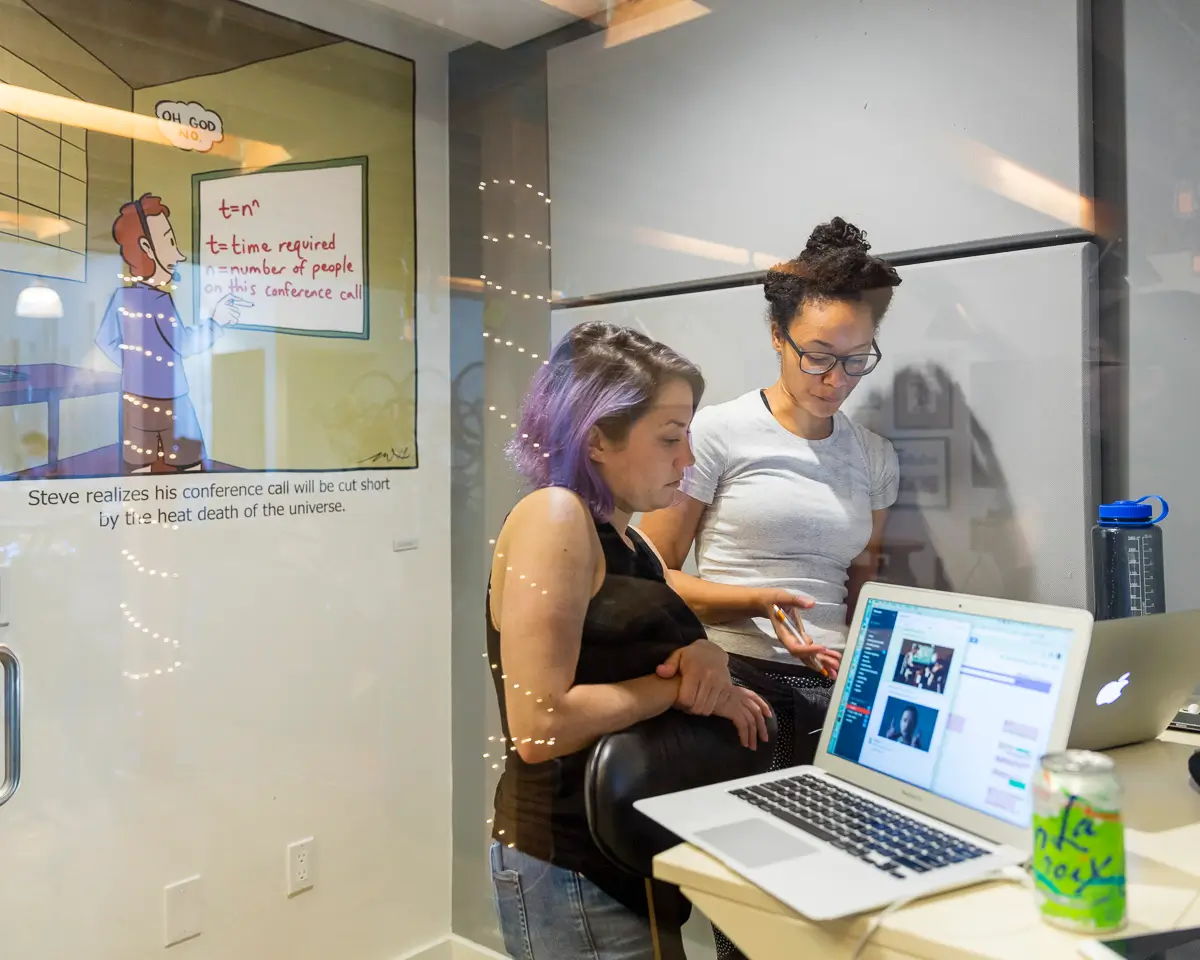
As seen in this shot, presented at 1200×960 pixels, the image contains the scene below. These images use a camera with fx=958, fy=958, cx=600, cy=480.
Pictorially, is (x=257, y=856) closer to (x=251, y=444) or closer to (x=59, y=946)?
(x=59, y=946)

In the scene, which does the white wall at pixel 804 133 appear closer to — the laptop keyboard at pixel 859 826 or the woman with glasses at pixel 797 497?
the woman with glasses at pixel 797 497

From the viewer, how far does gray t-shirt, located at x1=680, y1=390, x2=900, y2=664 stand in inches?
66.5

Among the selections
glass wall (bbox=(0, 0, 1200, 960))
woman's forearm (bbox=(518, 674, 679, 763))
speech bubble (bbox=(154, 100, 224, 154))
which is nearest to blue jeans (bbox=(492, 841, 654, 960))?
glass wall (bbox=(0, 0, 1200, 960))

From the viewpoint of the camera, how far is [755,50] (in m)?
1.82

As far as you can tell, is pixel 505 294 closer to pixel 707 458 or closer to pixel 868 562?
pixel 707 458

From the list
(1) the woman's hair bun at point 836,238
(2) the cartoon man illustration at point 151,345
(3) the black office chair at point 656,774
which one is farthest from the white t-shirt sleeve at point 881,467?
(2) the cartoon man illustration at point 151,345

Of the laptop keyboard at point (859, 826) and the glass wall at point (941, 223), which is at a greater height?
the glass wall at point (941, 223)

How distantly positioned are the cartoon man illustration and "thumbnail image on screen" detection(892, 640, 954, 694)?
1412 millimetres

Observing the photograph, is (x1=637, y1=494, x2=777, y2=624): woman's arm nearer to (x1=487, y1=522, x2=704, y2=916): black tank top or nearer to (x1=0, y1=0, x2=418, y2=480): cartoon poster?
(x1=487, y1=522, x2=704, y2=916): black tank top

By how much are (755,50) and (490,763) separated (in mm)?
1617

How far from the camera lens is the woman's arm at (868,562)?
1659 mm

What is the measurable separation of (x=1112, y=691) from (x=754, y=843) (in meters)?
A: 0.55

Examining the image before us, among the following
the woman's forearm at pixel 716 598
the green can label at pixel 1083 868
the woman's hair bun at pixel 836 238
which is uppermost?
the woman's hair bun at pixel 836 238

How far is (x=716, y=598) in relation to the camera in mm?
1781
